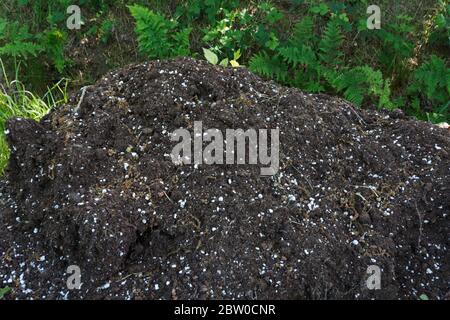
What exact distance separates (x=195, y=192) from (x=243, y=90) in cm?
74

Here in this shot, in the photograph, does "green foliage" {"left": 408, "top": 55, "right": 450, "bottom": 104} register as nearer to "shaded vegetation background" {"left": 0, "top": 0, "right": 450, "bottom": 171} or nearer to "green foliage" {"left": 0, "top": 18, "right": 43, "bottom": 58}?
"shaded vegetation background" {"left": 0, "top": 0, "right": 450, "bottom": 171}

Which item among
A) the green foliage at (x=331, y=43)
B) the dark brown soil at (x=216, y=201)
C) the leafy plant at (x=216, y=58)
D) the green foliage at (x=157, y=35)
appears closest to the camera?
the dark brown soil at (x=216, y=201)

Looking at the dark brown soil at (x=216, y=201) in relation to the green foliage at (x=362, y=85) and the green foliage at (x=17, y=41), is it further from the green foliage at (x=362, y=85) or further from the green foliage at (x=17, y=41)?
the green foliage at (x=17, y=41)

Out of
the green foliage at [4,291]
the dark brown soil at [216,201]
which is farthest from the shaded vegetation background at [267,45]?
the green foliage at [4,291]

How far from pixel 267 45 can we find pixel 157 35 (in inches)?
35.2

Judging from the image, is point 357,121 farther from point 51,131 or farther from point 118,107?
point 51,131

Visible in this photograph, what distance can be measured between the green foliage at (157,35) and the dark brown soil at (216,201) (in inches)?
43.1

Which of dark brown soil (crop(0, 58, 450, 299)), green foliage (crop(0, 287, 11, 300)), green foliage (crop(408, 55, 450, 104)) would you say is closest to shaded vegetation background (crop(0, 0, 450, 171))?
green foliage (crop(408, 55, 450, 104))

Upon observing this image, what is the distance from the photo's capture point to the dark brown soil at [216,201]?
2.20 m

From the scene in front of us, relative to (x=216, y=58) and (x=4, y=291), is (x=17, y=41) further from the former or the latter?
(x=4, y=291)

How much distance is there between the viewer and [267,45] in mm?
3807

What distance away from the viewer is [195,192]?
2.36 meters

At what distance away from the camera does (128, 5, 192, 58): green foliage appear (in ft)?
12.8

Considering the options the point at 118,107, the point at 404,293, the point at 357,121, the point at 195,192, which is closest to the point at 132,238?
the point at 195,192
